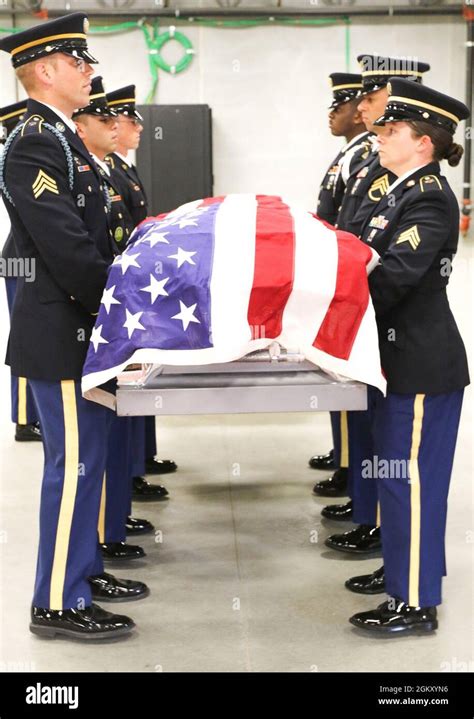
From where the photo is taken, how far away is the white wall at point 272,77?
12.0 meters

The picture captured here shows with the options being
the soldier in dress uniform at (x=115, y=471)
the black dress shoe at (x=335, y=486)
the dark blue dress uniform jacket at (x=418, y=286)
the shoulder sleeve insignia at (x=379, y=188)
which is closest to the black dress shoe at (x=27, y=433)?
the soldier in dress uniform at (x=115, y=471)

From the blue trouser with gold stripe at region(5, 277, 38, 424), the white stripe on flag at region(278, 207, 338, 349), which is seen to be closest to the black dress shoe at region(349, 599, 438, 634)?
the white stripe on flag at region(278, 207, 338, 349)

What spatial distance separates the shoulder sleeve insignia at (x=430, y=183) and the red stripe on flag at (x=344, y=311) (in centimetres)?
37

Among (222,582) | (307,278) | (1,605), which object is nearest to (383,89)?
(307,278)

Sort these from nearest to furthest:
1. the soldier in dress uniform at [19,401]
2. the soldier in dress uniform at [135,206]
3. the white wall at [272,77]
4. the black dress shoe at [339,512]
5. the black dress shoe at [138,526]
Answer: the black dress shoe at [138,526], the black dress shoe at [339,512], the soldier in dress uniform at [135,206], the soldier in dress uniform at [19,401], the white wall at [272,77]

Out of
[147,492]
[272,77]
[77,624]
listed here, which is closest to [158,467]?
[147,492]

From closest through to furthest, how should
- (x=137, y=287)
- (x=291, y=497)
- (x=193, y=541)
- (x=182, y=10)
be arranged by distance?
1. (x=137, y=287)
2. (x=193, y=541)
3. (x=291, y=497)
4. (x=182, y=10)

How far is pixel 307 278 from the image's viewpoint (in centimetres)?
279

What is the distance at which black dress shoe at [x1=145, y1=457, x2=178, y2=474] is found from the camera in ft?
16.4

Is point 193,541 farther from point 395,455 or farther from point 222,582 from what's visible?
point 395,455

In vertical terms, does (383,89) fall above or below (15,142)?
above

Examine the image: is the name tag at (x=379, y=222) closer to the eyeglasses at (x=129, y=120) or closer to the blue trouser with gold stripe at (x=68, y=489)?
the blue trouser with gold stripe at (x=68, y=489)

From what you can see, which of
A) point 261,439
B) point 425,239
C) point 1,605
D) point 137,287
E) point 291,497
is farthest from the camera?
point 261,439

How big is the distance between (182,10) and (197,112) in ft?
3.83
